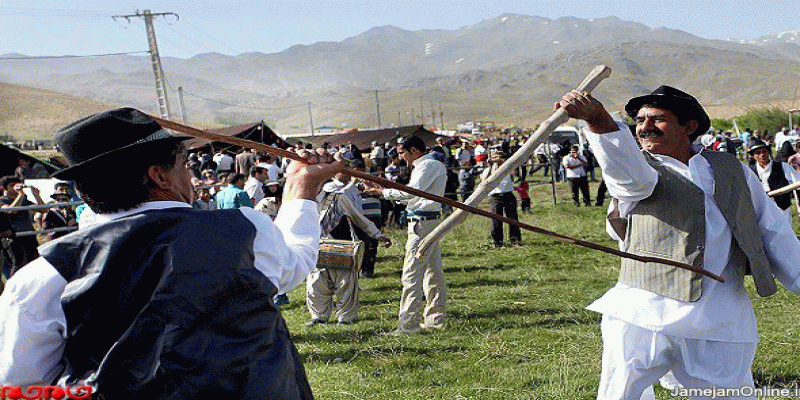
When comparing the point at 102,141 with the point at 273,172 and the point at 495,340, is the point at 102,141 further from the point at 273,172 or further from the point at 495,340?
the point at 273,172

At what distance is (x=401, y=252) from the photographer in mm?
12797

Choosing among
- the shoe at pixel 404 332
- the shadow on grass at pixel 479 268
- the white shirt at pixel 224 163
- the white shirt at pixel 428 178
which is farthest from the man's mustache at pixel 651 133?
the white shirt at pixel 224 163

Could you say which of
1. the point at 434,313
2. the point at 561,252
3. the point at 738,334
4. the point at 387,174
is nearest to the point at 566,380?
the point at 738,334

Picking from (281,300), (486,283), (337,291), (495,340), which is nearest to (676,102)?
(495,340)

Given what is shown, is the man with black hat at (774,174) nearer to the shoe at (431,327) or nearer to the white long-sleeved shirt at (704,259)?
the shoe at (431,327)

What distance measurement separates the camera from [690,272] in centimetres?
344

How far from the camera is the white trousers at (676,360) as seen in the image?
11.3ft

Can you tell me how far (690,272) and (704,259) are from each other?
9 centimetres

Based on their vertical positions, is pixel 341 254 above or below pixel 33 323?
below

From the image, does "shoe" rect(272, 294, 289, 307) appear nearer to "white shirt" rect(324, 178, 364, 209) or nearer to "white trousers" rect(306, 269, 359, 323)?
"white trousers" rect(306, 269, 359, 323)

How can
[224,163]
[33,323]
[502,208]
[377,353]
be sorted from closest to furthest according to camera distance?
[33,323]
[377,353]
[502,208]
[224,163]

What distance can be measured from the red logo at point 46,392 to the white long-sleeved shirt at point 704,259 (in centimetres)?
A: 213

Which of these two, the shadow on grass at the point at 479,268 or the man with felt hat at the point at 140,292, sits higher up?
the man with felt hat at the point at 140,292

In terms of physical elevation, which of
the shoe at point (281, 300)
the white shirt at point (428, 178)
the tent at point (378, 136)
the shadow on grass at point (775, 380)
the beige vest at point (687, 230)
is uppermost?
the beige vest at point (687, 230)
